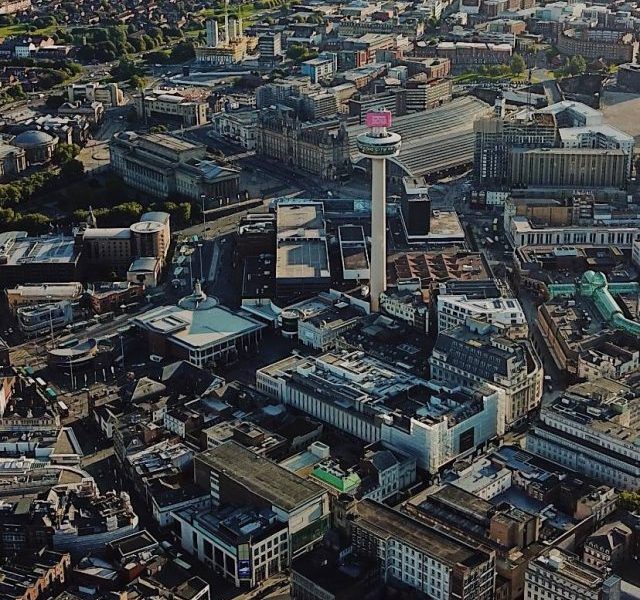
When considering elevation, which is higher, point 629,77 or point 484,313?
point 629,77

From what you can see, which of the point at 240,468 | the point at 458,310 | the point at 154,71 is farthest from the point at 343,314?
the point at 154,71

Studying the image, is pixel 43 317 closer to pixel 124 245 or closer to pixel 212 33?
pixel 124 245

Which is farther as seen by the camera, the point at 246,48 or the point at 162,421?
the point at 246,48

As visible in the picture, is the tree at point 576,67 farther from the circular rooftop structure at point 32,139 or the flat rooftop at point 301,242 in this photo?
the circular rooftop structure at point 32,139

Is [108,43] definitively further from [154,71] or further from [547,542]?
[547,542]

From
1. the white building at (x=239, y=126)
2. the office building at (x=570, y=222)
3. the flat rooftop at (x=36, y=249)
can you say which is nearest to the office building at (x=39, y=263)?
the flat rooftop at (x=36, y=249)

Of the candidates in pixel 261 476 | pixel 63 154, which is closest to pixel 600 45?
pixel 63 154
